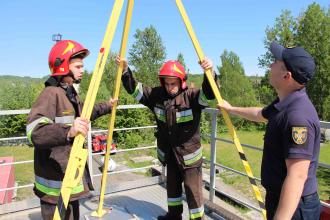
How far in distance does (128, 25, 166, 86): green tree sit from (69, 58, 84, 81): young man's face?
3567 centimetres

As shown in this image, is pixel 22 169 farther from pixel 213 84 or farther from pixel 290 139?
pixel 290 139

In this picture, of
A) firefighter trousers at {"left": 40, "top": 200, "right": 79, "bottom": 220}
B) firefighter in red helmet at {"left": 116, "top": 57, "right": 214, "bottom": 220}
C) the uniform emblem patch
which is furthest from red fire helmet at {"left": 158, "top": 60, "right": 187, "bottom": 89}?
the uniform emblem patch

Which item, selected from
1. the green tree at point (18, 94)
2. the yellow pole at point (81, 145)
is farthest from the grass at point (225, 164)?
the yellow pole at point (81, 145)

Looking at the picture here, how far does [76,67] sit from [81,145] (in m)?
0.74

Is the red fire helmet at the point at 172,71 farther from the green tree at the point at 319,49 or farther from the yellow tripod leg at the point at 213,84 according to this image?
the green tree at the point at 319,49

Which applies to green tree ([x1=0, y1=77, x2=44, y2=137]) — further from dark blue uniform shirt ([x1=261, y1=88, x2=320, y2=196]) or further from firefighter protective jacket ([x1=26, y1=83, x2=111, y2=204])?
dark blue uniform shirt ([x1=261, y1=88, x2=320, y2=196])

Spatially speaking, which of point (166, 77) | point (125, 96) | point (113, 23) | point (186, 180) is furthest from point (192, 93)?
point (125, 96)

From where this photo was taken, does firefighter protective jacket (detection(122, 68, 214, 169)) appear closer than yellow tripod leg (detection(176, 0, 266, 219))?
No

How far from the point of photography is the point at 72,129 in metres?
2.15

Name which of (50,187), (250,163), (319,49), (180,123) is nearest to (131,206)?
(180,123)

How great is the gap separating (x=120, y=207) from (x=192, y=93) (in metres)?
1.88

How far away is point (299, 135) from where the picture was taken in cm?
178

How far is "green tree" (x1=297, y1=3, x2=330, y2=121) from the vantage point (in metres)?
30.8

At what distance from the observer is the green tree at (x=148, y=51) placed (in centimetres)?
3844
